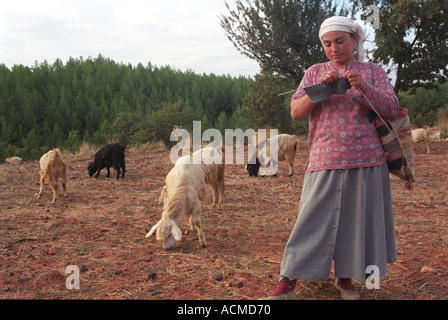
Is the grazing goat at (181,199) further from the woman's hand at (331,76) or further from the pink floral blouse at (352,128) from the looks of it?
the woman's hand at (331,76)

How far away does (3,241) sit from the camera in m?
5.11

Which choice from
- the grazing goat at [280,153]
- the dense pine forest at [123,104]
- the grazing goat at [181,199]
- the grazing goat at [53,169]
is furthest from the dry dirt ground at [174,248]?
the dense pine forest at [123,104]

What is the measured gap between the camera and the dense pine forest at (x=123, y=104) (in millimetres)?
18219

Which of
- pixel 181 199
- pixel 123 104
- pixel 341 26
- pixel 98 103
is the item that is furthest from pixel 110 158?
pixel 98 103

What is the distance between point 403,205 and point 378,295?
13.7 ft

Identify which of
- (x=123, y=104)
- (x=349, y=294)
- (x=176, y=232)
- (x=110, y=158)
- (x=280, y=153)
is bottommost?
(x=349, y=294)

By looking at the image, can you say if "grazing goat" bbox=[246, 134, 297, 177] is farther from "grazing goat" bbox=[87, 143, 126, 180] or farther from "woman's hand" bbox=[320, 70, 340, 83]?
"woman's hand" bbox=[320, 70, 340, 83]

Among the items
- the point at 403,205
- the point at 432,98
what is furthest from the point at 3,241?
the point at 432,98

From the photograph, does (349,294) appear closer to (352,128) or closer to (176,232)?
(352,128)

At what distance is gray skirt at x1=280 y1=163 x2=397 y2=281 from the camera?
297cm

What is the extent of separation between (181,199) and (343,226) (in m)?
2.49

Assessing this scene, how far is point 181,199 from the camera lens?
497cm

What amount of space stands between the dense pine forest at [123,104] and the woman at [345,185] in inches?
508

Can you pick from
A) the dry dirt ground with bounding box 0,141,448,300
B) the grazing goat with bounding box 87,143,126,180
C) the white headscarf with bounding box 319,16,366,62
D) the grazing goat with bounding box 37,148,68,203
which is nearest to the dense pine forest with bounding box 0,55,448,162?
the grazing goat with bounding box 87,143,126,180
